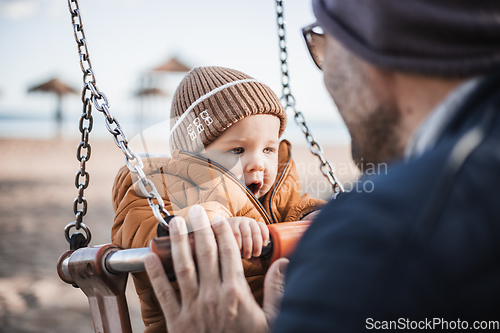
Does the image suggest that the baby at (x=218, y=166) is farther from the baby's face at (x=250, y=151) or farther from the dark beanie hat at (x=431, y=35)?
the dark beanie hat at (x=431, y=35)

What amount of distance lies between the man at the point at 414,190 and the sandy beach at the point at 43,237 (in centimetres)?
161

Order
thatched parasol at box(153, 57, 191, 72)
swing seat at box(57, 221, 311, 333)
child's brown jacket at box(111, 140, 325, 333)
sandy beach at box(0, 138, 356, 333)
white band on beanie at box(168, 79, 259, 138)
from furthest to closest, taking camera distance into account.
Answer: thatched parasol at box(153, 57, 191, 72) → sandy beach at box(0, 138, 356, 333) → white band on beanie at box(168, 79, 259, 138) → child's brown jacket at box(111, 140, 325, 333) → swing seat at box(57, 221, 311, 333)

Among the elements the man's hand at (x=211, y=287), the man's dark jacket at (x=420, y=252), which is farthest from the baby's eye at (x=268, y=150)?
the man's dark jacket at (x=420, y=252)

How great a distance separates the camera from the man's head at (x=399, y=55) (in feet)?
1.86

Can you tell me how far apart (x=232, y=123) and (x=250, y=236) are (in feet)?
2.30

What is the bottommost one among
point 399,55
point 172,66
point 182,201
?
point 182,201

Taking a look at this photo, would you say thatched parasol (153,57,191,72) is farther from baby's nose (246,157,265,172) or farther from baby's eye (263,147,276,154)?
baby's nose (246,157,265,172)

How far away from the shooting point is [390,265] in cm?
47

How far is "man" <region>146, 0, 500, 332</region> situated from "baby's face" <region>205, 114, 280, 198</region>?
2.72ft

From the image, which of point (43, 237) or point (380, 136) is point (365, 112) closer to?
point (380, 136)

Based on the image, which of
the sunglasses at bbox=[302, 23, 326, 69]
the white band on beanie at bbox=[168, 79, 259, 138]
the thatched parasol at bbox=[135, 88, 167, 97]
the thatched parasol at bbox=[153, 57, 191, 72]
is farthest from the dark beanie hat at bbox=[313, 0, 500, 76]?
the thatched parasol at bbox=[135, 88, 167, 97]

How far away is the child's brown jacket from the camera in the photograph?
1.20m

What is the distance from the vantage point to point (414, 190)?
19.4 inches

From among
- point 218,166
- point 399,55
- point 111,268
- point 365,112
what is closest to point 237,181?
point 218,166
